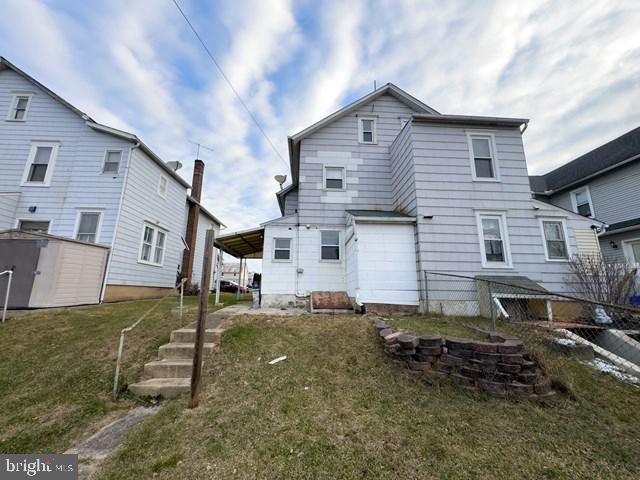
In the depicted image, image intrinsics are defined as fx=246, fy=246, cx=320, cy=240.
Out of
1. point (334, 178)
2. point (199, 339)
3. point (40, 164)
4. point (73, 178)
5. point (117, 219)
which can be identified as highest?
point (40, 164)

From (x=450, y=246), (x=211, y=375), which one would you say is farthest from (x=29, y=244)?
(x=450, y=246)

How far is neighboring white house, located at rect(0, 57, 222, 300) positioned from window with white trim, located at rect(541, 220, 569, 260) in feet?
50.3

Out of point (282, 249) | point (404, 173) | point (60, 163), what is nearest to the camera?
point (404, 173)

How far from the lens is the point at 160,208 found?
1214 centimetres

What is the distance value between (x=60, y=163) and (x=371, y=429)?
14320 mm

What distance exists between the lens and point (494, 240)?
7.85m

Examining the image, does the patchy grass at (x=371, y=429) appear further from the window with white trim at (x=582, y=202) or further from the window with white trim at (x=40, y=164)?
the window with white trim at (x=582, y=202)

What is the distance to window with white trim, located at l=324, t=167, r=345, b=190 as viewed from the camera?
10.0 metres

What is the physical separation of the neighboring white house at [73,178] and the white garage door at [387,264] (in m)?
9.28

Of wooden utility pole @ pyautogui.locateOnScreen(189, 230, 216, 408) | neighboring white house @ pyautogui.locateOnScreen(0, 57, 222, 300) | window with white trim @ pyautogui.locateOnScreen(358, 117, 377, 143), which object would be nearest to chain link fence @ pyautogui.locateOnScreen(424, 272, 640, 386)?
wooden utility pole @ pyautogui.locateOnScreen(189, 230, 216, 408)

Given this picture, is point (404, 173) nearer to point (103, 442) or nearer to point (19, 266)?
point (103, 442)

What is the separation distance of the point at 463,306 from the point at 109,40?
1375 cm

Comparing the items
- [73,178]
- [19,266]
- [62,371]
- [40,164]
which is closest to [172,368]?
[62,371]

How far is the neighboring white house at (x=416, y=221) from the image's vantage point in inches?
300
